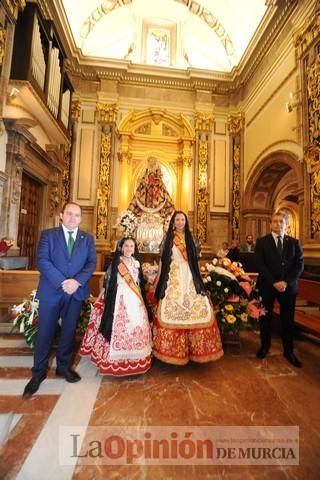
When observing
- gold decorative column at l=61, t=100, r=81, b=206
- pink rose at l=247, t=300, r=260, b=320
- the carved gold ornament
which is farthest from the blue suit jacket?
gold decorative column at l=61, t=100, r=81, b=206

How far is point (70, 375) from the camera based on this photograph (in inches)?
→ 81.5

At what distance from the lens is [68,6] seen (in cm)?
729

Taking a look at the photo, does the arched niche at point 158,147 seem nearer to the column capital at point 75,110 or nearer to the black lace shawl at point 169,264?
the column capital at point 75,110

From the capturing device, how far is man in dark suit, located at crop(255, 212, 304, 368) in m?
2.50

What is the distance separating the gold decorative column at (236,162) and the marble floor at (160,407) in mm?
6018

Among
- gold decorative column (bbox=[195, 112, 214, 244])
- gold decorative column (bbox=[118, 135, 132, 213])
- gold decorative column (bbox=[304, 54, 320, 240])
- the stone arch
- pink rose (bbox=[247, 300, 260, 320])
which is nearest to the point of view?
pink rose (bbox=[247, 300, 260, 320])

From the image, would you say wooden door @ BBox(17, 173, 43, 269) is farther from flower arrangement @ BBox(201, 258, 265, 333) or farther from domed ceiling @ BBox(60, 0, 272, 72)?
domed ceiling @ BBox(60, 0, 272, 72)

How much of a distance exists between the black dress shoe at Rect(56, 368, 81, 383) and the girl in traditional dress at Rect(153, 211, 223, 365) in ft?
2.32

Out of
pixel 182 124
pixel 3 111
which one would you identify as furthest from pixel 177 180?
pixel 3 111

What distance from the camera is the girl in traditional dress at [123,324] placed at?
2068mm

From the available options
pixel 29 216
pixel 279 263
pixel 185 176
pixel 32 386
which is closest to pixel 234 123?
pixel 185 176

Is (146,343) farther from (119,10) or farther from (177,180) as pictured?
(119,10)

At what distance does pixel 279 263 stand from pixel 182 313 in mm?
1164

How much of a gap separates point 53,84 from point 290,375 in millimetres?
6752
